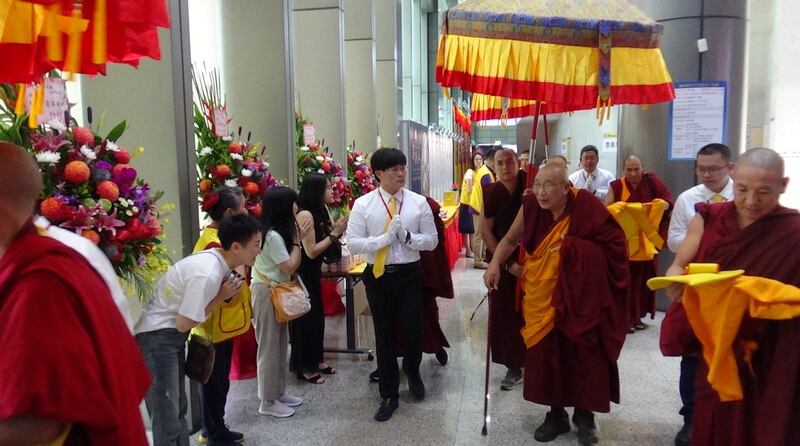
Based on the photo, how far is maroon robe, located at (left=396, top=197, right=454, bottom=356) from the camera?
3.75m

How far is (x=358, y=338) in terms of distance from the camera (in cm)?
482

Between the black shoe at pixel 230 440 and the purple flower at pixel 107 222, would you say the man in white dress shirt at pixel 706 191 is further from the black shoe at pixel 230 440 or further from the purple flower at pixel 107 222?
the purple flower at pixel 107 222

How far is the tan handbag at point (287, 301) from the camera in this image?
3.17 m

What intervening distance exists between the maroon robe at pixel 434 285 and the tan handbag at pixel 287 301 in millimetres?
761

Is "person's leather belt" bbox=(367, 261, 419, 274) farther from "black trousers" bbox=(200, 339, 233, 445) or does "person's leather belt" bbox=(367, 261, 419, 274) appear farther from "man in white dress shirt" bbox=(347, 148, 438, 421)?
"black trousers" bbox=(200, 339, 233, 445)

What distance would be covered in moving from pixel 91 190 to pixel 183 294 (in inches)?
21.3

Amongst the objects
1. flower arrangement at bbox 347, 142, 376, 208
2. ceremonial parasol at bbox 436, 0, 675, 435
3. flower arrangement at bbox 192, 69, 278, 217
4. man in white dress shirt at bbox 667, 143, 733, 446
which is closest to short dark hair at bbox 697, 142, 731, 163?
man in white dress shirt at bbox 667, 143, 733, 446

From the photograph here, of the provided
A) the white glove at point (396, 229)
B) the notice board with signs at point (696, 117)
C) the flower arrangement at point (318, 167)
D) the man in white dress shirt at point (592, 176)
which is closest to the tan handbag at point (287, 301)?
the white glove at point (396, 229)

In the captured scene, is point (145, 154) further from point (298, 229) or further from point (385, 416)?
point (385, 416)

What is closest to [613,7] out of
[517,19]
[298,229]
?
[517,19]

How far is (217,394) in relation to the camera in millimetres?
2867

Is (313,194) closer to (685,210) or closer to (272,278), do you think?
(272,278)

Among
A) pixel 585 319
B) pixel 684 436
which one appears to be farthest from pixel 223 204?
pixel 684 436

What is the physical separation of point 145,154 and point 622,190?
3.60m
